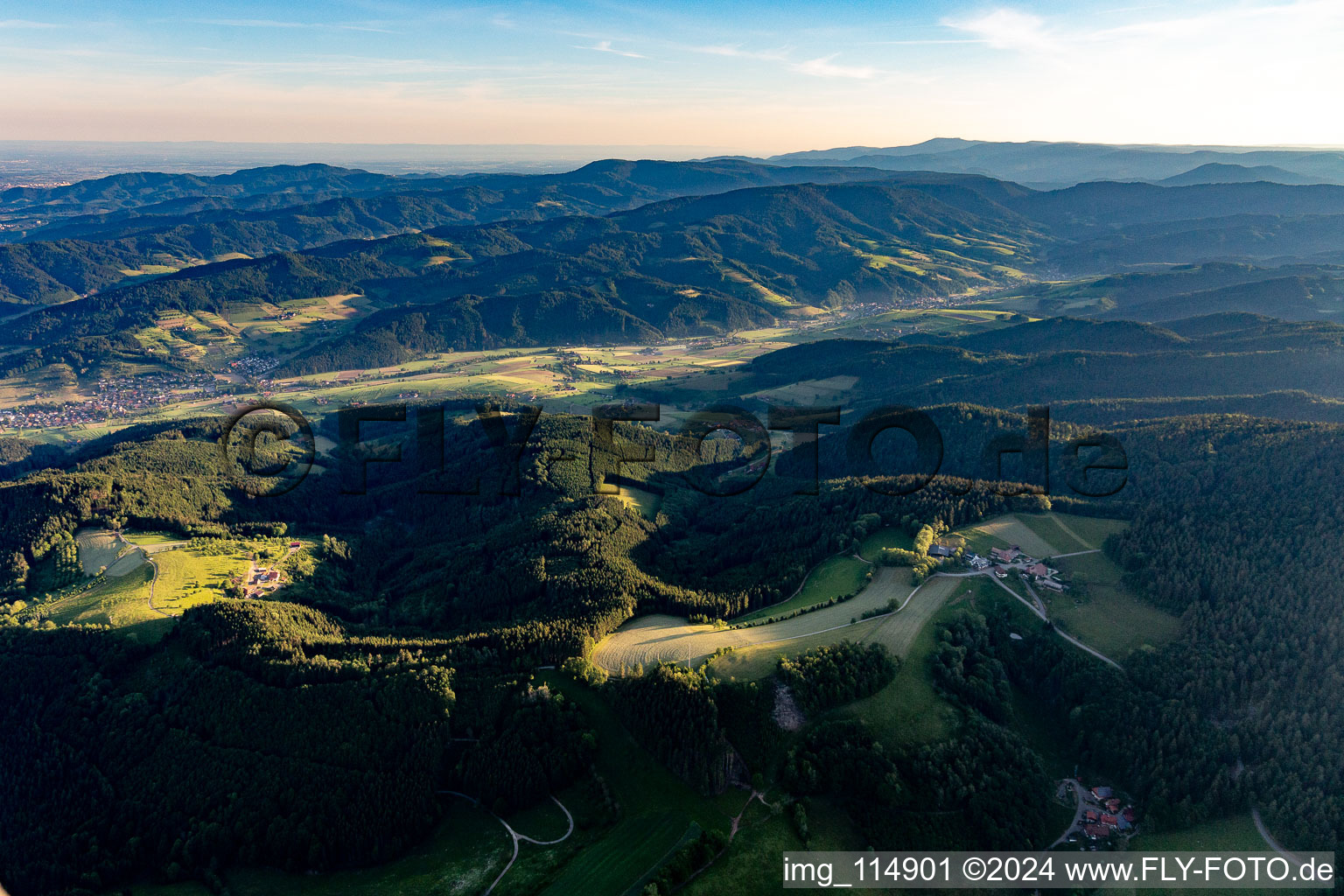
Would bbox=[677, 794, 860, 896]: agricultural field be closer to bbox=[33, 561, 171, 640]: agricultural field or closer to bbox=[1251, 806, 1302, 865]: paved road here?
bbox=[1251, 806, 1302, 865]: paved road

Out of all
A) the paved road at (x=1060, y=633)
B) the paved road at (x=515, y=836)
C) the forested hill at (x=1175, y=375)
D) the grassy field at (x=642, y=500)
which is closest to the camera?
the paved road at (x=515, y=836)

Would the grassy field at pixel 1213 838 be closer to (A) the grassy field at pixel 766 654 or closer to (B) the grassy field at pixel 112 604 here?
(A) the grassy field at pixel 766 654

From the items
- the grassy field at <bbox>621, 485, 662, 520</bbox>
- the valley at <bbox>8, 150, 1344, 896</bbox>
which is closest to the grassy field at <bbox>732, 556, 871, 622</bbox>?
the valley at <bbox>8, 150, 1344, 896</bbox>

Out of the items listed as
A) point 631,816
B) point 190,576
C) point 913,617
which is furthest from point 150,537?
point 913,617

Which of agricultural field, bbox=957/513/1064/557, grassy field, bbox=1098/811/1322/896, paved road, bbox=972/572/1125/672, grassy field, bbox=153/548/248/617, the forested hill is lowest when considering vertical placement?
grassy field, bbox=1098/811/1322/896

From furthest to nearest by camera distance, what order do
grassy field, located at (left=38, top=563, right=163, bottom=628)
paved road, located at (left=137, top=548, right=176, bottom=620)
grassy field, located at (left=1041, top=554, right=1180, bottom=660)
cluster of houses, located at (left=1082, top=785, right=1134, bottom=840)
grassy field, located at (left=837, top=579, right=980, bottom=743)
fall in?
paved road, located at (left=137, top=548, right=176, bottom=620) → grassy field, located at (left=38, top=563, right=163, bottom=628) → grassy field, located at (left=1041, top=554, right=1180, bottom=660) → grassy field, located at (left=837, top=579, right=980, bottom=743) → cluster of houses, located at (left=1082, top=785, right=1134, bottom=840)

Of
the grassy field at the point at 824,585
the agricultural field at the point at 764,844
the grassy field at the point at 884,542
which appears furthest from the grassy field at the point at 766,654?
the grassy field at the point at 884,542
